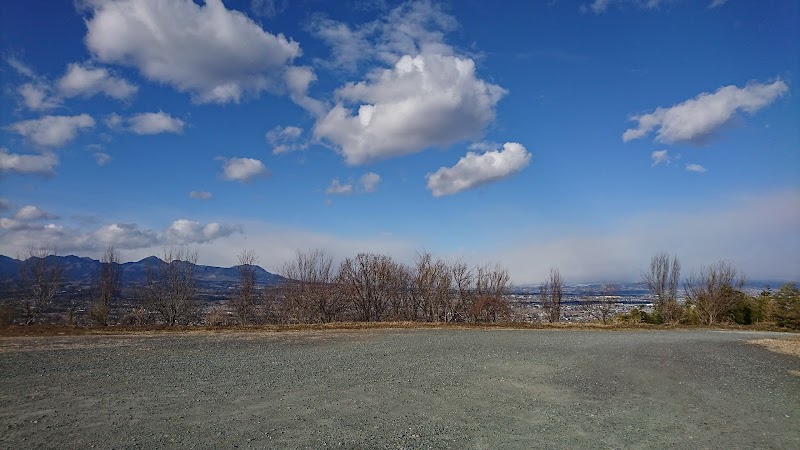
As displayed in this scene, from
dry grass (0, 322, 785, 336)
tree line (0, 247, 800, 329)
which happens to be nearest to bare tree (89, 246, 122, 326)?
tree line (0, 247, 800, 329)

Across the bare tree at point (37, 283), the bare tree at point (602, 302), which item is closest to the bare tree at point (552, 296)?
the bare tree at point (602, 302)

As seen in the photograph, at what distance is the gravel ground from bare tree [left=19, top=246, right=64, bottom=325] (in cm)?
2097

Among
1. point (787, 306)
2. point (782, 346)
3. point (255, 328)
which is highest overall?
point (787, 306)

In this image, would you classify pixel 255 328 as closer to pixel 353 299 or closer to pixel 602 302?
pixel 353 299

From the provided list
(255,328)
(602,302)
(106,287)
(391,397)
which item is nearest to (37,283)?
(106,287)

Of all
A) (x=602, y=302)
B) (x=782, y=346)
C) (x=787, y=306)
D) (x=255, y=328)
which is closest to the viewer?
(x=782, y=346)

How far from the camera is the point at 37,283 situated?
33.8 m

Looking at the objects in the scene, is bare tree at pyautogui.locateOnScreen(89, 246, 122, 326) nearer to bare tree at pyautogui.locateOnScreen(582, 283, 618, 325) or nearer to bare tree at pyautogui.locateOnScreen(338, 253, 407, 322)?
bare tree at pyautogui.locateOnScreen(338, 253, 407, 322)

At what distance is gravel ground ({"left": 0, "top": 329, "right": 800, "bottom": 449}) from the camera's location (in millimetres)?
6457

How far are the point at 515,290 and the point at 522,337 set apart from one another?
1935 centimetres

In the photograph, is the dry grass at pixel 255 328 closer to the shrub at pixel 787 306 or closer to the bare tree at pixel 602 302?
the shrub at pixel 787 306

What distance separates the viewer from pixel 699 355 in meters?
14.9

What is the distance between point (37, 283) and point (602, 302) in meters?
46.5

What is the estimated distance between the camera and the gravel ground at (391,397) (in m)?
6.46
